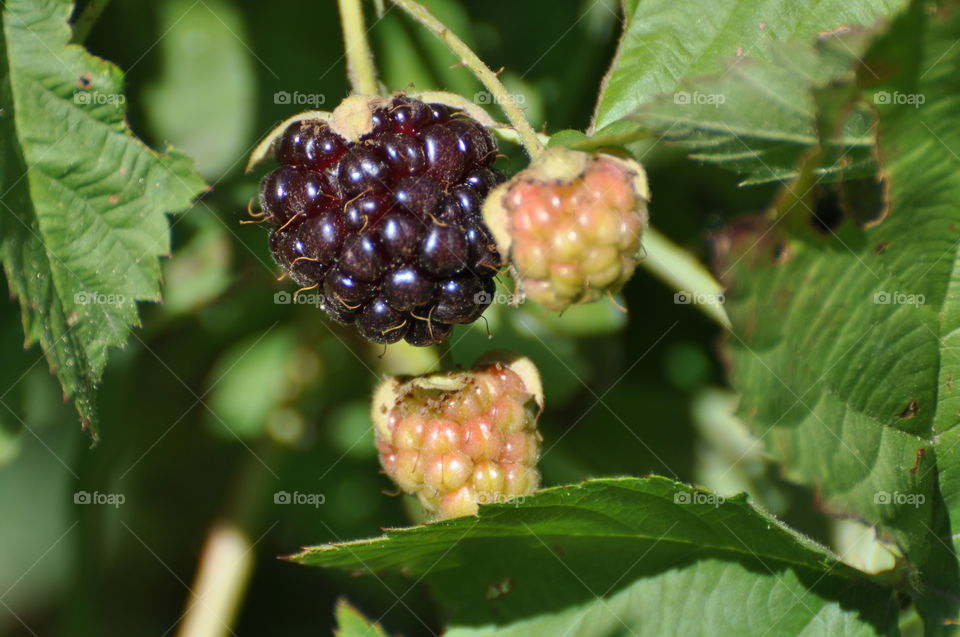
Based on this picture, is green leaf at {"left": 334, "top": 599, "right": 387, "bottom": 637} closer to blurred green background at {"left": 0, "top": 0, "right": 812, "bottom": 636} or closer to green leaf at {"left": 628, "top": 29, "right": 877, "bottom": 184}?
blurred green background at {"left": 0, "top": 0, "right": 812, "bottom": 636}

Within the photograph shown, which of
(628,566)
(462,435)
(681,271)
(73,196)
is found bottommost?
(628,566)

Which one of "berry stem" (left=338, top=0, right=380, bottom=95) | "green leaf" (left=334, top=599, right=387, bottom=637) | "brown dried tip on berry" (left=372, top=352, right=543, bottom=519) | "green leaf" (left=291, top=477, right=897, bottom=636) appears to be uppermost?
"berry stem" (left=338, top=0, right=380, bottom=95)

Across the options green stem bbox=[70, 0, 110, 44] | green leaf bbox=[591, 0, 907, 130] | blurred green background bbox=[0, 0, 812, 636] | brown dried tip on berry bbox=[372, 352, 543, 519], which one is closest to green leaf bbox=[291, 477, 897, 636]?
brown dried tip on berry bbox=[372, 352, 543, 519]

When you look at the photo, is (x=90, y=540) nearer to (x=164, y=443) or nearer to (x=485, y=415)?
(x=164, y=443)

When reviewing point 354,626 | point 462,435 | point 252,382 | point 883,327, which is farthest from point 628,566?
point 252,382

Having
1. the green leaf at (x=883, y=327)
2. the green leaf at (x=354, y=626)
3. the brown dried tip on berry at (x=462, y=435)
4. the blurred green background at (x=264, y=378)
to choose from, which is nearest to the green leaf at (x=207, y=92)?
the blurred green background at (x=264, y=378)

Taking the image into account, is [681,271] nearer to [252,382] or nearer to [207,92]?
[252,382]
